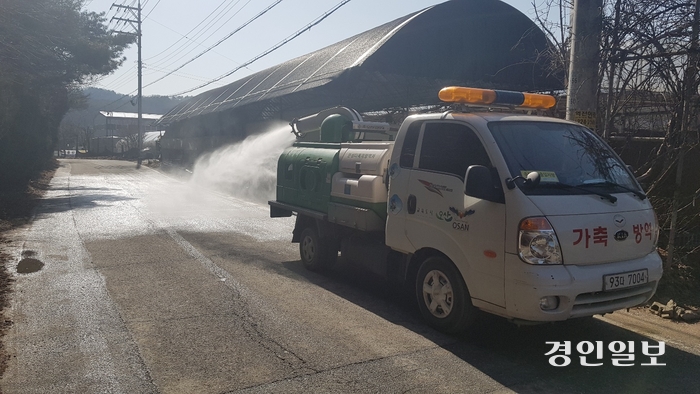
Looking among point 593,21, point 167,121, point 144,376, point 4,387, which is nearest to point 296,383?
point 144,376

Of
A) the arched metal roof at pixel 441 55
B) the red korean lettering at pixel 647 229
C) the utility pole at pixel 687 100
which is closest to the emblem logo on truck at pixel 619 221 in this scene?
the red korean lettering at pixel 647 229

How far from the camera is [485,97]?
248 inches

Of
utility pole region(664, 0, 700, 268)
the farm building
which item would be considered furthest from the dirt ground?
the farm building

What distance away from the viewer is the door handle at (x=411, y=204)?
20.6ft

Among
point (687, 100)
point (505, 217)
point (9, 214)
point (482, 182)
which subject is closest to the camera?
point (505, 217)

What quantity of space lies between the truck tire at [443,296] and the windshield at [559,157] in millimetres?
1176

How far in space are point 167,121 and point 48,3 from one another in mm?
34473

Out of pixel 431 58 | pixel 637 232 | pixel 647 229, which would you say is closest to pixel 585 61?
pixel 647 229

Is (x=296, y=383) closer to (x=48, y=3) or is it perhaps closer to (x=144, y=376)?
(x=144, y=376)

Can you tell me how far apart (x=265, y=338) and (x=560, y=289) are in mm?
2785

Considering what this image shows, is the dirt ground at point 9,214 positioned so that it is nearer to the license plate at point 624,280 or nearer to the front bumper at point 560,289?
the front bumper at point 560,289

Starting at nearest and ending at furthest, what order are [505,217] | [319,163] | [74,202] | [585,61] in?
[505,217]
[585,61]
[319,163]
[74,202]

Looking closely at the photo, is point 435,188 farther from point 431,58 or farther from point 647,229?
point 431,58

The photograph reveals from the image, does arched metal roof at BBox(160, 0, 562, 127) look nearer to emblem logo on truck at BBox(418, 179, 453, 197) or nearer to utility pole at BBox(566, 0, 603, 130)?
utility pole at BBox(566, 0, 603, 130)
